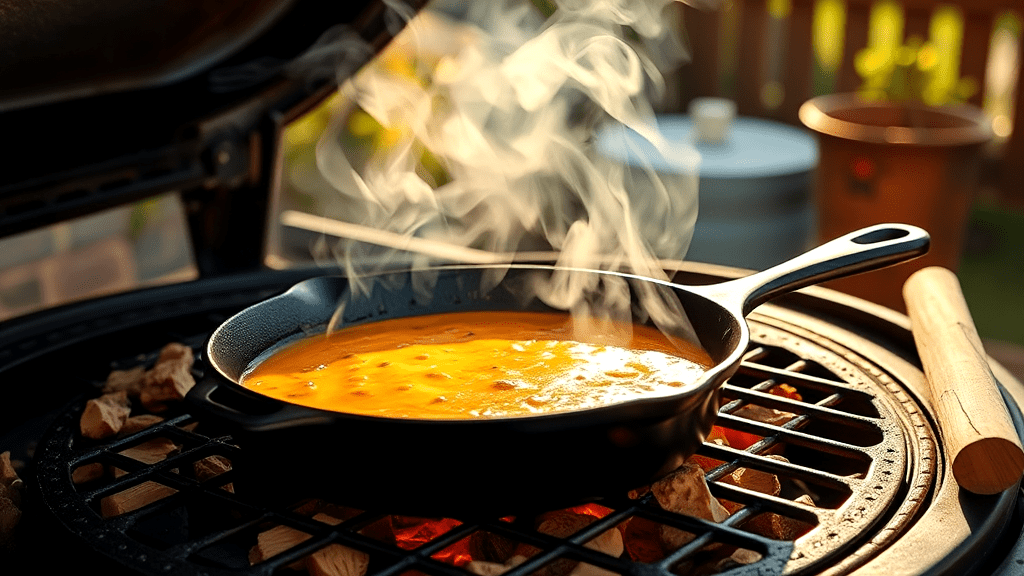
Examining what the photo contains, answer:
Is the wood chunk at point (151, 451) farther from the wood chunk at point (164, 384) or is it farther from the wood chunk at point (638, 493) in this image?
the wood chunk at point (638, 493)

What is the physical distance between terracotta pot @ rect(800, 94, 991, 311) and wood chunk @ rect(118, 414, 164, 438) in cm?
259

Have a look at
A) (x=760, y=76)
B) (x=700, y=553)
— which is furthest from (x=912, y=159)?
(x=700, y=553)

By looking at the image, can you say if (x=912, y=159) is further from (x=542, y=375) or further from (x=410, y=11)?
(x=542, y=375)

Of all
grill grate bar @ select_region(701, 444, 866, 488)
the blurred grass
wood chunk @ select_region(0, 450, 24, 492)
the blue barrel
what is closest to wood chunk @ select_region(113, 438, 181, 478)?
wood chunk @ select_region(0, 450, 24, 492)

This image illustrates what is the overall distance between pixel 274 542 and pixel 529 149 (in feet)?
4.03

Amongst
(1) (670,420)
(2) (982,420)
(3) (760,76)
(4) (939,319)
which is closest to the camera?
(1) (670,420)

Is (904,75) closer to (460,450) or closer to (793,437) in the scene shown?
(793,437)

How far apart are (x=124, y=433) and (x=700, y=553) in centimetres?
71

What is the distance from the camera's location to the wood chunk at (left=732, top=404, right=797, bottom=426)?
1321mm

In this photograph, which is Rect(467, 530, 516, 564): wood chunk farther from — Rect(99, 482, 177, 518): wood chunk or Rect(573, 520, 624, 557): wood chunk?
Rect(99, 482, 177, 518): wood chunk

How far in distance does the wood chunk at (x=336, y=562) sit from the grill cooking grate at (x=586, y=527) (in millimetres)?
23

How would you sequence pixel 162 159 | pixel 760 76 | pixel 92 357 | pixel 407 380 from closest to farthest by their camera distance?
pixel 407 380, pixel 92 357, pixel 162 159, pixel 760 76

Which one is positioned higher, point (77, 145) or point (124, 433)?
point (77, 145)

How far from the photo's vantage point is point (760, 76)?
16.8ft
